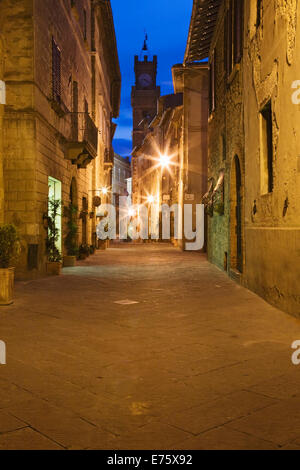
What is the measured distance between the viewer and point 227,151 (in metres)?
12.6

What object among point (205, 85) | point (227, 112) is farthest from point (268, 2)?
point (205, 85)

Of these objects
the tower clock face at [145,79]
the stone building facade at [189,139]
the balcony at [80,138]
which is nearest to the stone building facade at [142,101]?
the tower clock face at [145,79]

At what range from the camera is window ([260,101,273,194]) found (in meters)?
8.41

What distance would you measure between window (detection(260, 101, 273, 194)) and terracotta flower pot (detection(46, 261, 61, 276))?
6577 mm

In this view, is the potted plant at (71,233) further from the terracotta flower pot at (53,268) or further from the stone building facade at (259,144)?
the stone building facade at (259,144)

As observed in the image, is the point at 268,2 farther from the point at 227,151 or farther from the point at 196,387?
the point at 196,387

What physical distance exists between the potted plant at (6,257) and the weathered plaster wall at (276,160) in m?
4.33

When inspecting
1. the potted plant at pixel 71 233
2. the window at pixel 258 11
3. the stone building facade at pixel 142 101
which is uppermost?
the stone building facade at pixel 142 101

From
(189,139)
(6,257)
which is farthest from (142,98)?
(6,257)

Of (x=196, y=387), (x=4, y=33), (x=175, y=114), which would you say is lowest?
(x=196, y=387)

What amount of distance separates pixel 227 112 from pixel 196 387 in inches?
403

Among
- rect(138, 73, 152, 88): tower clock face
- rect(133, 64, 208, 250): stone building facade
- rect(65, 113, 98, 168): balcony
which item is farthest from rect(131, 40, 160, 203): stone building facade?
rect(65, 113, 98, 168): balcony

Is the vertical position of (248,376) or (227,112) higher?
(227,112)

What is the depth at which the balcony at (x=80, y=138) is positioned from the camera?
16031 mm
